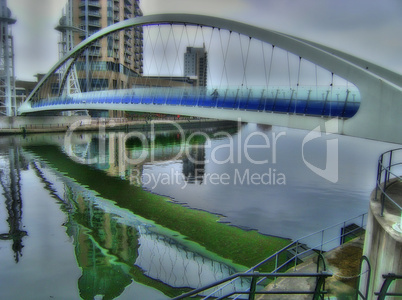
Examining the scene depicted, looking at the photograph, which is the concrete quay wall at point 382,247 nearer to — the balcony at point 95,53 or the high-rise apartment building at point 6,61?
the high-rise apartment building at point 6,61

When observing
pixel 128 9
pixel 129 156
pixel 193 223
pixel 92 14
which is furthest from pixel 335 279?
pixel 128 9

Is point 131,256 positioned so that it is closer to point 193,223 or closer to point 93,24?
point 193,223

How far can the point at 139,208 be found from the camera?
50.0 ft

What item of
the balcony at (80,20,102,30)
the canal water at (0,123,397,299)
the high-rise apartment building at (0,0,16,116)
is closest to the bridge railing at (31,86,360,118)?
the canal water at (0,123,397,299)

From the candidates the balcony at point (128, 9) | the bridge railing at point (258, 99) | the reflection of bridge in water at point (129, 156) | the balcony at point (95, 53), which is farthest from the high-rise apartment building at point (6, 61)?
the bridge railing at point (258, 99)

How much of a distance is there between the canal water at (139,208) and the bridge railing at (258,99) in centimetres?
456

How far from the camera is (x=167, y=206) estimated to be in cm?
1541

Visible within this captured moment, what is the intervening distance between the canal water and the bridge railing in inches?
180

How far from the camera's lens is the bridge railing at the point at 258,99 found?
39.0ft

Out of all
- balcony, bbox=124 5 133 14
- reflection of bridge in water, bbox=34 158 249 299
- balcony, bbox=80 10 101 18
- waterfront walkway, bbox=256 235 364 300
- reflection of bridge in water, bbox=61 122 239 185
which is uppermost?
balcony, bbox=124 5 133 14

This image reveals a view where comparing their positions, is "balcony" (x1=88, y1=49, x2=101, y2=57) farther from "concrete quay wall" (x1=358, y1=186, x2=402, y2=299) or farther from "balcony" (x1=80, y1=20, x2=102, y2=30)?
"concrete quay wall" (x1=358, y1=186, x2=402, y2=299)

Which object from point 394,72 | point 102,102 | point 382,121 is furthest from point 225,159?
point 382,121

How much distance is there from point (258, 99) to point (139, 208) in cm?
742

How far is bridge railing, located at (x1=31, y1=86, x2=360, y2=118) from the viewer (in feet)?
39.0
